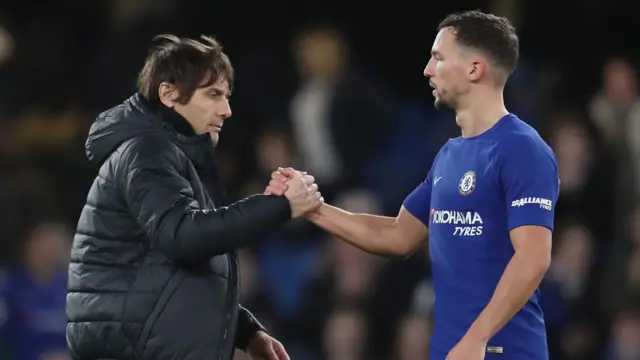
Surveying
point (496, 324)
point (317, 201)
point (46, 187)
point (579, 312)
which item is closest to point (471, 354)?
point (496, 324)

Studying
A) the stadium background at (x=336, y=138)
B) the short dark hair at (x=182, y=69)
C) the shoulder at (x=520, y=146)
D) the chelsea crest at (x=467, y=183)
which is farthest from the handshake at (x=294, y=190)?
the stadium background at (x=336, y=138)

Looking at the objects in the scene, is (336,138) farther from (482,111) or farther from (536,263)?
(536,263)

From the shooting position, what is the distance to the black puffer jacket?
434cm

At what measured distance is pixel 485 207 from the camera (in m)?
4.51

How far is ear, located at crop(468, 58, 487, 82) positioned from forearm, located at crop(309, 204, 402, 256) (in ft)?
2.52

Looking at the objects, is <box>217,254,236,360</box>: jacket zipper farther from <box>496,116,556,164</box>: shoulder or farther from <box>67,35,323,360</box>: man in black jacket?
<box>496,116,556,164</box>: shoulder

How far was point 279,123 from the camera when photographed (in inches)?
379

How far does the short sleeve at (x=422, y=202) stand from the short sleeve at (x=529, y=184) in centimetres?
60

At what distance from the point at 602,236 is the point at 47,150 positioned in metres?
3.93

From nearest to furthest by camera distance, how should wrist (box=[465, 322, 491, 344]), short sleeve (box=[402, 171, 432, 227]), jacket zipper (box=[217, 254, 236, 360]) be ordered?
wrist (box=[465, 322, 491, 344])
jacket zipper (box=[217, 254, 236, 360])
short sleeve (box=[402, 171, 432, 227])

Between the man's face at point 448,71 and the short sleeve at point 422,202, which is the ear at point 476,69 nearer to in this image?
the man's face at point 448,71

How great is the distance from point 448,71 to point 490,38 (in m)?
0.18

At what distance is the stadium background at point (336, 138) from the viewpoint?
8.38 meters

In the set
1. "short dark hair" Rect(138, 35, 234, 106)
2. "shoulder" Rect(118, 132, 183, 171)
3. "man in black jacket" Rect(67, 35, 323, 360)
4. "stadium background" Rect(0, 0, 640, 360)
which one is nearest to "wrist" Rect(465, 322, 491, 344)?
"man in black jacket" Rect(67, 35, 323, 360)
